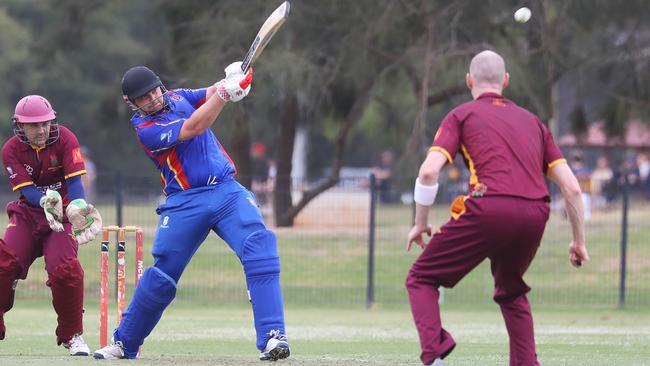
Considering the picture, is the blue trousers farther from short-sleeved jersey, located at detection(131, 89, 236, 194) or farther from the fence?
the fence

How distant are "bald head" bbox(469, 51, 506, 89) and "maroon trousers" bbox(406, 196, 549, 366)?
30.1 inches

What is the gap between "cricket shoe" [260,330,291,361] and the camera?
851cm

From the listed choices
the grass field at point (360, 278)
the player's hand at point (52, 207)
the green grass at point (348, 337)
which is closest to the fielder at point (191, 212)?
the green grass at point (348, 337)

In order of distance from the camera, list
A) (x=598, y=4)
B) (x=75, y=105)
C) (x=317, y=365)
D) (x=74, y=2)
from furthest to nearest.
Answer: (x=75, y=105) < (x=74, y=2) < (x=598, y=4) < (x=317, y=365)

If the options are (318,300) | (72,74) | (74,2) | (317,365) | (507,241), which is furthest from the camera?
(72,74)

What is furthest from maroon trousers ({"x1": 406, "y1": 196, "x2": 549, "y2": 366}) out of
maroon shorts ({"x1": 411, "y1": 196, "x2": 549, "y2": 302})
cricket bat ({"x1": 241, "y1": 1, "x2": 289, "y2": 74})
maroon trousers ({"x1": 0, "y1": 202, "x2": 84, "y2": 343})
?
maroon trousers ({"x1": 0, "y1": 202, "x2": 84, "y2": 343})

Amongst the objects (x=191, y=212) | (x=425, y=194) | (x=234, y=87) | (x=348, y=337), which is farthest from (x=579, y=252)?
(x=348, y=337)

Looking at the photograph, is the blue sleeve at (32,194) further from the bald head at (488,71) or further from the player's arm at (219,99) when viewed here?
the bald head at (488,71)

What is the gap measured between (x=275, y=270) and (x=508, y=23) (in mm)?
16455

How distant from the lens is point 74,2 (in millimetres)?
26938

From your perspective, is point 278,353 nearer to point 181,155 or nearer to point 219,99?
point 181,155

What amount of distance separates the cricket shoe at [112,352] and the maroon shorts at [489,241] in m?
2.74

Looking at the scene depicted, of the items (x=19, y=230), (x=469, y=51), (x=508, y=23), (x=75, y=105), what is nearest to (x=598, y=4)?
(x=508, y=23)

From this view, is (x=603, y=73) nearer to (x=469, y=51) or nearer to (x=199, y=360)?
(x=469, y=51)
